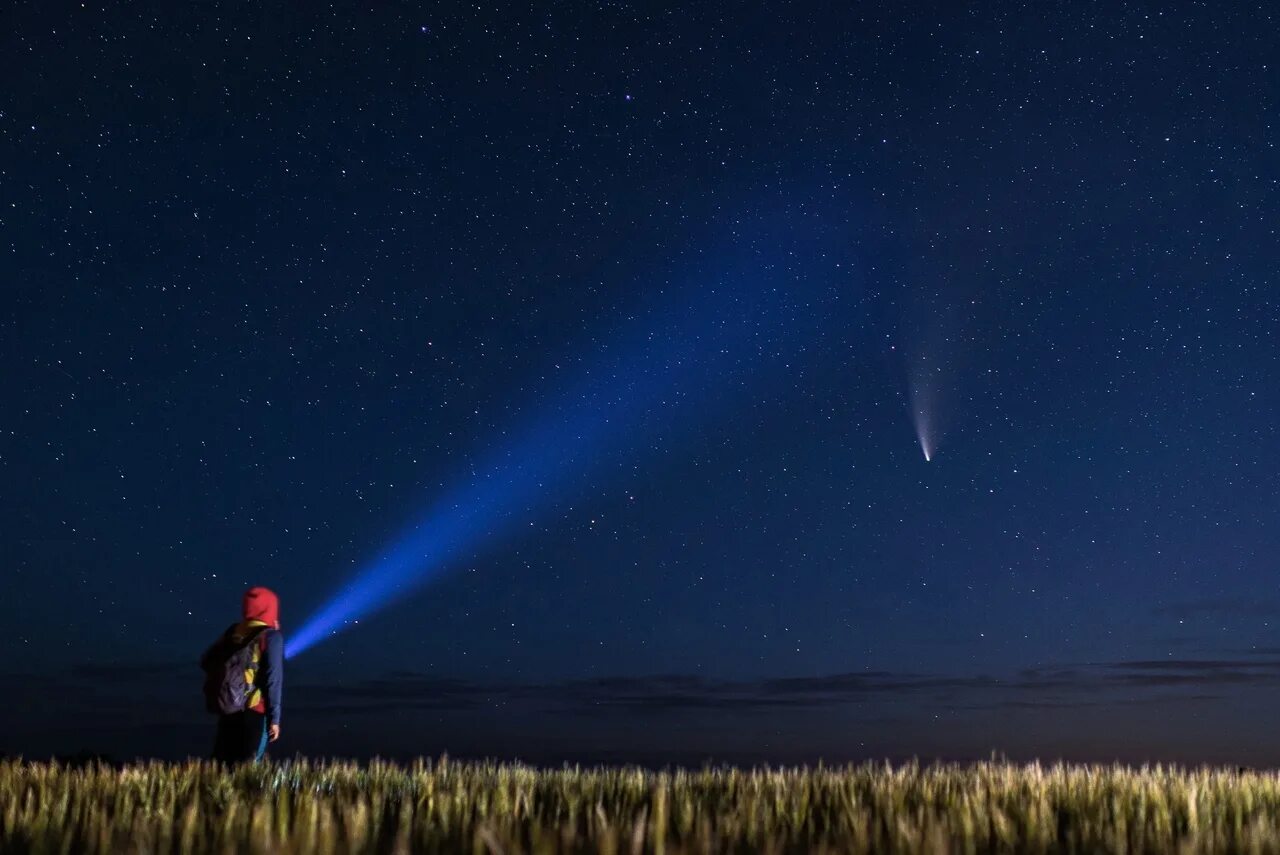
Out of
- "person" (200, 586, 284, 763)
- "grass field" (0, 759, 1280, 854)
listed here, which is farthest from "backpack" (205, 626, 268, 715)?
"grass field" (0, 759, 1280, 854)

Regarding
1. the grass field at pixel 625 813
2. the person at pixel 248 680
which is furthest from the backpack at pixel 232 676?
the grass field at pixel 625 813

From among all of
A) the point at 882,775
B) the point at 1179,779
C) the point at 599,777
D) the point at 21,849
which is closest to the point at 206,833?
the point at 21,849

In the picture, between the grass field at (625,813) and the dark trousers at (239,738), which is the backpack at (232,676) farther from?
the grass field at (625,813)

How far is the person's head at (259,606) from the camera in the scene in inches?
475

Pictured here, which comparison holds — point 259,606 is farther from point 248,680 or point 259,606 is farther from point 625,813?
point 625,813

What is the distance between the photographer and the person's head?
39.5 ft

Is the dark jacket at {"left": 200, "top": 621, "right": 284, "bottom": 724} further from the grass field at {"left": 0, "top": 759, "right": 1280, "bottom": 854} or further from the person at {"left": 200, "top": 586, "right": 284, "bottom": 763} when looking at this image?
the grass field at {"left": 0, "top": 759, "right": 1280, "bottom": 854}

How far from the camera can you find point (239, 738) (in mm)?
12117

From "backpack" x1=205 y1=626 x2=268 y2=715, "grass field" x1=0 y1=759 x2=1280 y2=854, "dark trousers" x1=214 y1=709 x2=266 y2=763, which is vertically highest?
"backpack" x1=205 y1=626 x2=268 y2=715

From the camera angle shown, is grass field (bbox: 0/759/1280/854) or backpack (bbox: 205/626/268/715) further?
backpack (bbox: 205/626/268/715)

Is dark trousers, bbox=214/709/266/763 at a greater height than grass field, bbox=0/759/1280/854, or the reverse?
dark trousers, bbox=214/709/266/763

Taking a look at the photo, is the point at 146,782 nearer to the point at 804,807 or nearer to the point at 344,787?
the point at 344,787

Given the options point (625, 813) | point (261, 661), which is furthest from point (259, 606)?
point (625, 813)

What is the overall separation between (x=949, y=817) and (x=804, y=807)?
111 cm
